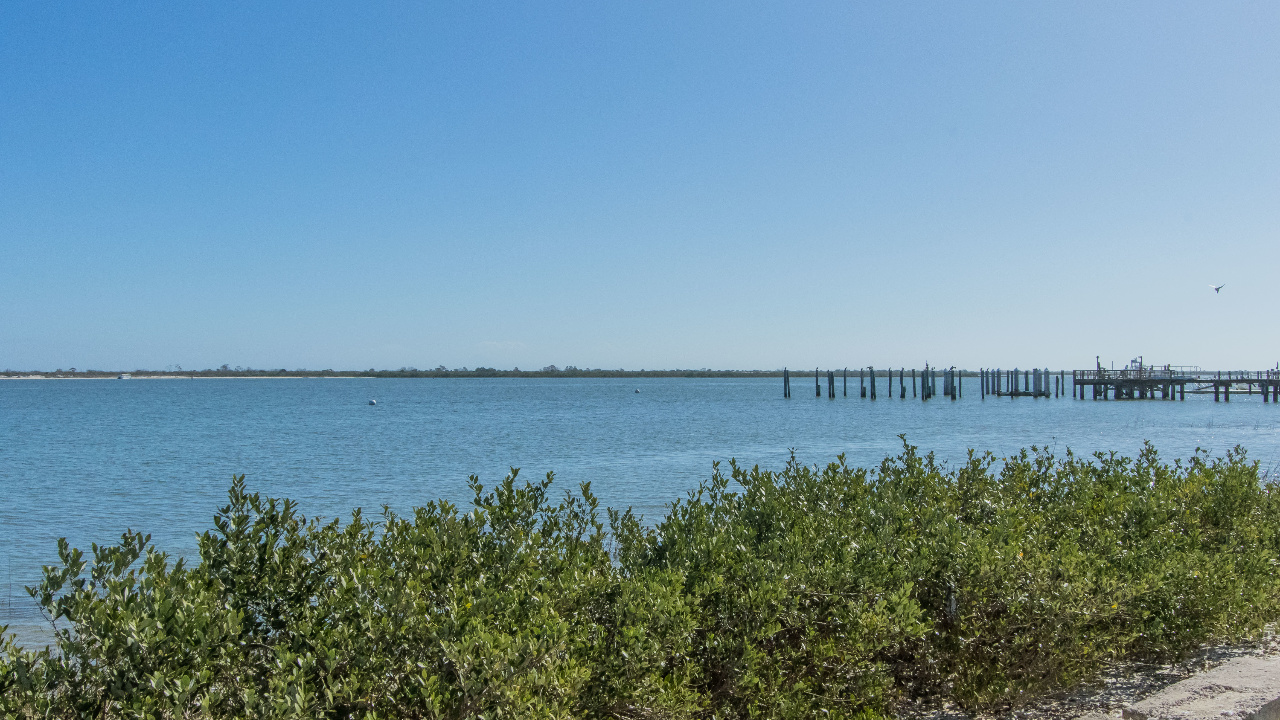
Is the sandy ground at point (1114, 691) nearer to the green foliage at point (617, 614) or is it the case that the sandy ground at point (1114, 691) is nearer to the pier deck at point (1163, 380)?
the green foliage at point (617, 614)

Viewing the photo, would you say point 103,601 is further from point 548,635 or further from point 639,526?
point 639,526

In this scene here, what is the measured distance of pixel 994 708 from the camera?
13.9ft

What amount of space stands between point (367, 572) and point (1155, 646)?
413cm

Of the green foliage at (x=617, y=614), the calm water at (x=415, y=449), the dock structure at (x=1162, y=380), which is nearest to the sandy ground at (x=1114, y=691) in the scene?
the green foliage at (x=617, y=614)

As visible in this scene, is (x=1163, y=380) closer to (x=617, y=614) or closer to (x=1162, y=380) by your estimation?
(x=1162, y=380)

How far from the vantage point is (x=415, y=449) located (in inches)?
1324

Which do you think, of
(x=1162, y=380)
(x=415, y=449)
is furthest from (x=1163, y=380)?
(x=415, y=449)

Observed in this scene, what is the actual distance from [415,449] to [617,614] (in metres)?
31.4

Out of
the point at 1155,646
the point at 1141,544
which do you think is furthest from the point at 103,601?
the point at 1141,544

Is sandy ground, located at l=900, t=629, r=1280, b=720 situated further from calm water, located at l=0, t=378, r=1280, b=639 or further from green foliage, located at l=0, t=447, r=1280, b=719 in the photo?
calm water, located at l=0, t=378, r=1280, b=639

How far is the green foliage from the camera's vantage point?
300 cm

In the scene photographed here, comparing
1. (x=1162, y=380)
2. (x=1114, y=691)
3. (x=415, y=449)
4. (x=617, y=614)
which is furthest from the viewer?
(x=1162, y=380)

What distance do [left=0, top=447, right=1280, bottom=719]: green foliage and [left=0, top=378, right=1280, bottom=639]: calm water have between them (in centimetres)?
737

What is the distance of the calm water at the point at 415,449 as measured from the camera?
60.5 ft
